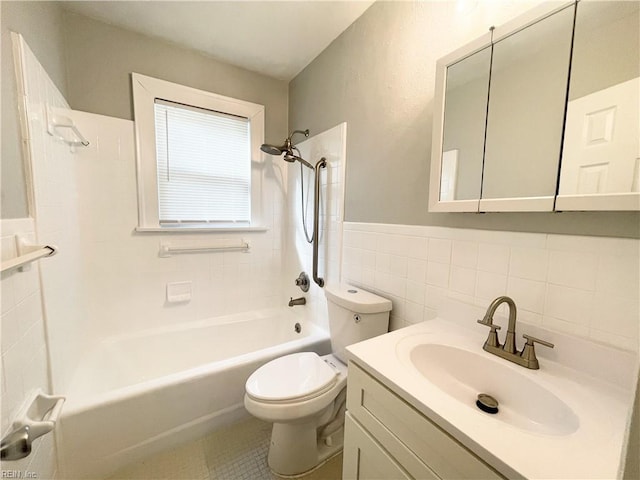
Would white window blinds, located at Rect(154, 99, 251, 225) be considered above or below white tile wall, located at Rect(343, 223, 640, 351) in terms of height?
above

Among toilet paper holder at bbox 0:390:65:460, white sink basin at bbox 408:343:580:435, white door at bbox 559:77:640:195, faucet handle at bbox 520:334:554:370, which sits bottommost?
toilet paper holder at bbox 0:390:65:460

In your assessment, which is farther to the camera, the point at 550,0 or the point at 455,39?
the point at 455,39

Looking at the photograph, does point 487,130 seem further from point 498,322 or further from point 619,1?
point 498,322

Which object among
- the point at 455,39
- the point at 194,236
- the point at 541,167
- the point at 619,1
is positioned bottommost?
the point at 194,236

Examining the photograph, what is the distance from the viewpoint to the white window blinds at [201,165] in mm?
1885

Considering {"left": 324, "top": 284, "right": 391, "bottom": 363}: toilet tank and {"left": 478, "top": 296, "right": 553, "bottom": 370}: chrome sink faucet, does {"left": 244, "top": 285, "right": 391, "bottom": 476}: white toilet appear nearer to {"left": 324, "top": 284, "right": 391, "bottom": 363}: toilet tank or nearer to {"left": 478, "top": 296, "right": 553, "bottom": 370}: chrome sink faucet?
{"left": 324, "top": 284, "right": 391, "bottom": 363}: toilet tank

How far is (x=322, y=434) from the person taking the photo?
1.38m

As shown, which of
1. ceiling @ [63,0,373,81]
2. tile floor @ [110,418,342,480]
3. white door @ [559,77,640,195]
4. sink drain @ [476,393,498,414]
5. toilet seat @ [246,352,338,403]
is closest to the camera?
white door @ [559,77,640,195]

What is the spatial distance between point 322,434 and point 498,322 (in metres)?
1.07

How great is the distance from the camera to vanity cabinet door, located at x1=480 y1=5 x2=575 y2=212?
0.78 m

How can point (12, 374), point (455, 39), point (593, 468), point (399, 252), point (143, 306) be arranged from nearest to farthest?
point (593, 468) < point (12, 374) < point (455, 39) < point (399, 252) < point (143, 306)

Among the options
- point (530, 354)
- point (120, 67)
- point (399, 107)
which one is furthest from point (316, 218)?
point (120, 67)

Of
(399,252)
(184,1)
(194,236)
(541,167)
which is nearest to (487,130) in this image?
(541,167)

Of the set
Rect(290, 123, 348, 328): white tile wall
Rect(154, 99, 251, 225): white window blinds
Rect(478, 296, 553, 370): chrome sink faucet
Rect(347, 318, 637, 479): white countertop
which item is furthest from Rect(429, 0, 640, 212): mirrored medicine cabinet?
Result: Rect(154, 99, 251, 225): white window blinds
